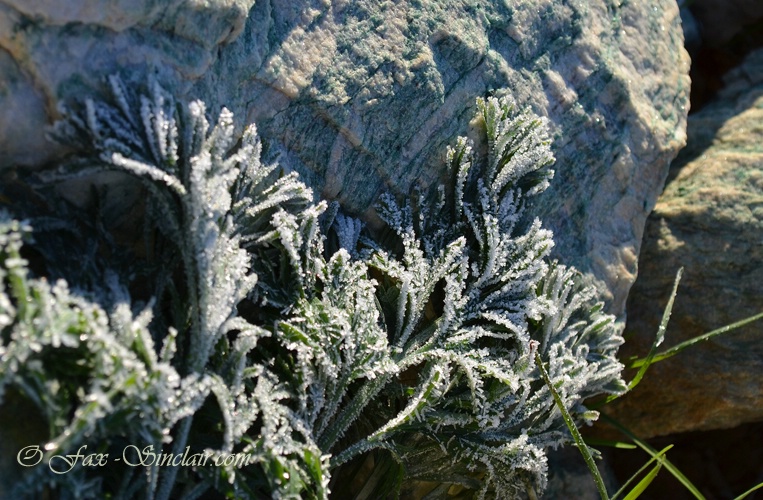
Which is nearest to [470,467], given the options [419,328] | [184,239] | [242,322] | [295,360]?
[419,328]

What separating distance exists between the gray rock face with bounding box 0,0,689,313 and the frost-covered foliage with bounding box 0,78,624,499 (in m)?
0.08

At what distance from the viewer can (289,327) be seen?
176 centimetres

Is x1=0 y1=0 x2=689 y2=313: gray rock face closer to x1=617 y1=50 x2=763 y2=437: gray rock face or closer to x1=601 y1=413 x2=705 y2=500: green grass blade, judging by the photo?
x1=617 y1=50 x2=763 y2=437: gray rock face

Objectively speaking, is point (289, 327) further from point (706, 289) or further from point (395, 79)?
point (706, 289)

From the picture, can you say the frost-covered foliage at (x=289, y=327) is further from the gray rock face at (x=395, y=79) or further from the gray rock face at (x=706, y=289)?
the gray rock face at (x=706, y=289)

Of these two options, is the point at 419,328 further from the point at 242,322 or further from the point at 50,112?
the point at 50,112

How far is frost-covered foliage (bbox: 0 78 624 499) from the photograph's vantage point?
1.46 m

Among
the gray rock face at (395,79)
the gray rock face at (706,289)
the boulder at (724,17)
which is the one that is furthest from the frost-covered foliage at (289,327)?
the boulder at (724,17)

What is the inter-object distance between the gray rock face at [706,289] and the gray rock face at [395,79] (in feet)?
0.78

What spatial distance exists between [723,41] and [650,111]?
1.81 m

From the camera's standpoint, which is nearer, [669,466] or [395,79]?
[395,79]

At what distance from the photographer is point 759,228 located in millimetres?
2652

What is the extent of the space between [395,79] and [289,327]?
0.74 meters

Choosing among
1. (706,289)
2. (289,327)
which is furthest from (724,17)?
(289,327)
